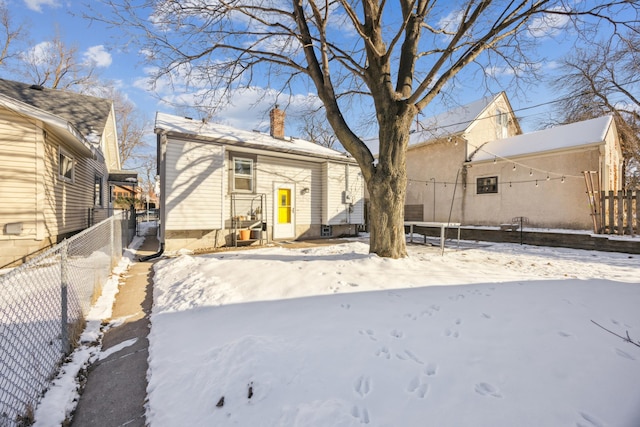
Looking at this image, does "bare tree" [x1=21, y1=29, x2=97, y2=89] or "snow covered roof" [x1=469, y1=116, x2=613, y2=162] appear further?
"bare tree" [x1=21, y1=29, x2=97, y2=89]

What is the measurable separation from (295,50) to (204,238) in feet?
20.5

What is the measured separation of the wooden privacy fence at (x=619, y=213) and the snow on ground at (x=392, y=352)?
21.7ft

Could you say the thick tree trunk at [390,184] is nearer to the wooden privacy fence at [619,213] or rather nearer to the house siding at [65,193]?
the house siding at [65,193]

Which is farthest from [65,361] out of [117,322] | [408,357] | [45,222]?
[45,222]

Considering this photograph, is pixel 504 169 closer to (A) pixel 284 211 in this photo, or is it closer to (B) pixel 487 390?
(A) pixel 284 211

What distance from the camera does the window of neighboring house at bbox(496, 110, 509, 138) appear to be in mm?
16516

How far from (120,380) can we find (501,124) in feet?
66.6

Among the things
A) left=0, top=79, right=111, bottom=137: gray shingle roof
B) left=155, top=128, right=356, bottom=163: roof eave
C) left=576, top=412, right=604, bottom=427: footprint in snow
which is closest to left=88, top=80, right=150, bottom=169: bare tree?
left=0, top=79, right=111, bottom=137: gray shingle roof

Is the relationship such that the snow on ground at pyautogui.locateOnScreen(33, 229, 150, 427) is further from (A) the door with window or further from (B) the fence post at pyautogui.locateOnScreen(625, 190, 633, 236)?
(B) the fence post at pyautogui.locateOnScreen(625, 190, 633, 236)

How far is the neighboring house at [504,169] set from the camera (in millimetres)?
11195

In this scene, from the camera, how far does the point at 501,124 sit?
16828mm

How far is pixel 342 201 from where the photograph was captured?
41.2ft

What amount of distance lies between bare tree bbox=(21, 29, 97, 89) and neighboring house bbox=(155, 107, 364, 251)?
1884 centimetres

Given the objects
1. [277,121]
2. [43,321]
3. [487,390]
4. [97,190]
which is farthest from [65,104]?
[487,390]
